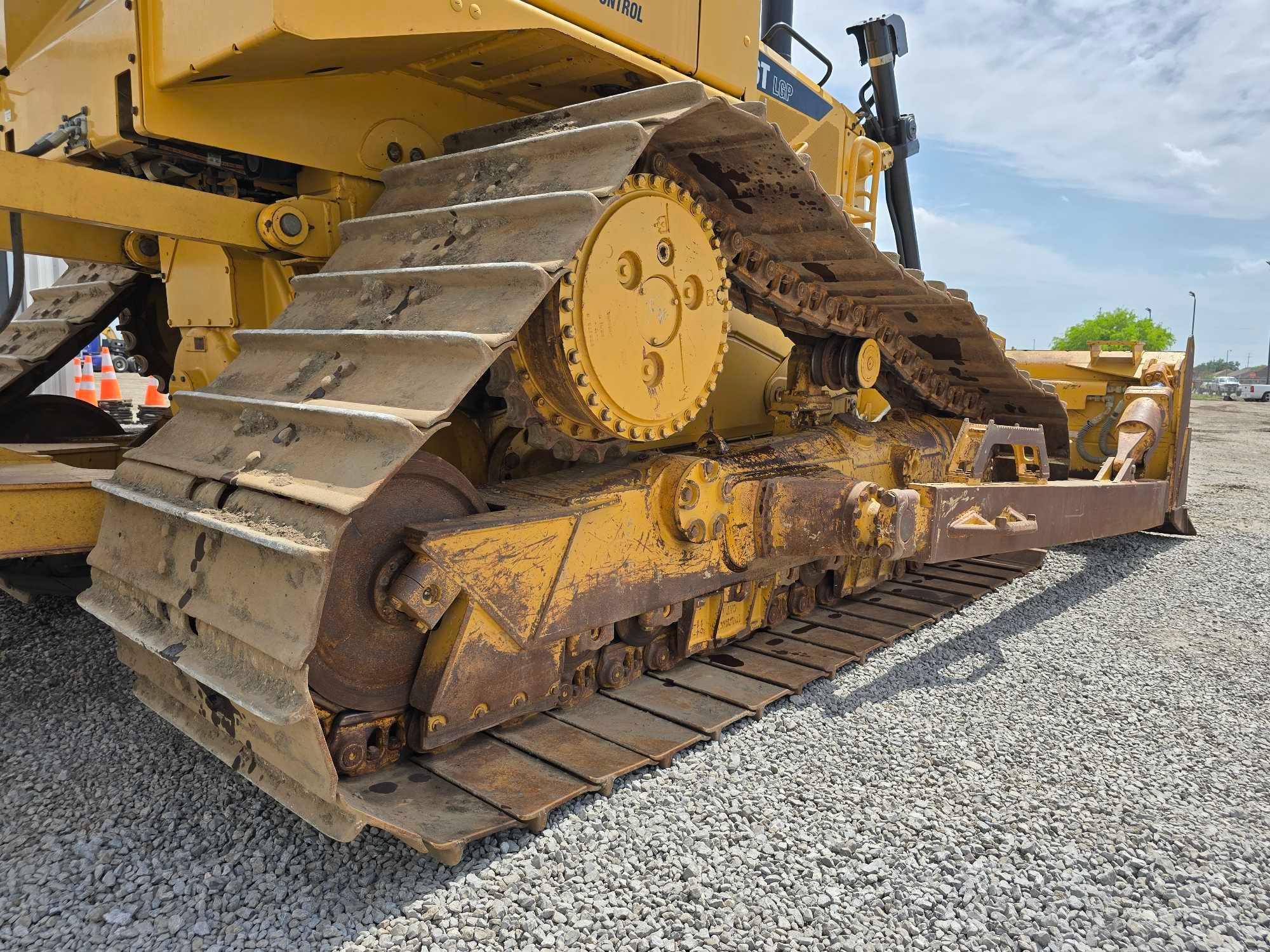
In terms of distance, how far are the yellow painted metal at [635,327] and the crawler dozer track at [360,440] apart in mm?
170

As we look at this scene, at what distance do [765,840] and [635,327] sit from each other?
1.44 meters

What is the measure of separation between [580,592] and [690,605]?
654mm

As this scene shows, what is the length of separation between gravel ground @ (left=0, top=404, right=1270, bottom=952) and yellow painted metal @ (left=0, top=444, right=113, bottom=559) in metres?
0.65

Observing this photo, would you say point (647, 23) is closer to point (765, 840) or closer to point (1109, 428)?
point (765, 840)

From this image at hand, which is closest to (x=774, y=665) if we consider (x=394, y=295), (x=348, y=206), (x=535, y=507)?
(x=535, y=507)

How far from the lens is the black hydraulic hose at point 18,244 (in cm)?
273

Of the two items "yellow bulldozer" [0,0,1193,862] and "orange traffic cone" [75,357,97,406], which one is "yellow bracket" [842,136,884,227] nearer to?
"yellow bulldozer" [0,0,1193,862]

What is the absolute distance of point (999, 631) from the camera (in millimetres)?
4184

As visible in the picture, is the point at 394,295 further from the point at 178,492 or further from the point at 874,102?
the point at 874,102

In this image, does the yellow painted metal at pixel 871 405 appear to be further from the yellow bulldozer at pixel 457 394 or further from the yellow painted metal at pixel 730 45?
the yellow painted metal at pixel 730 45

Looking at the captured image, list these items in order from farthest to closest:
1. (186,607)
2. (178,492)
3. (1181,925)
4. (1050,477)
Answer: (1050,477), (178,492), (186,607), (1181,925)

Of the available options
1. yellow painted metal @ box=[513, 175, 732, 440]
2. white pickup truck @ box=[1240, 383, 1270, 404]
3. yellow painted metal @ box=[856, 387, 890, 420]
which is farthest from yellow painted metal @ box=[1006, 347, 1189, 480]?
white pickup truck @ box=[1240, 383, 1270, 404]

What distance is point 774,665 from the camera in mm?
3469

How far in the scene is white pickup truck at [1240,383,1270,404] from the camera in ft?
A: 132
